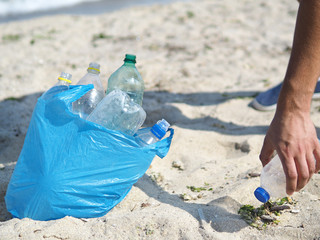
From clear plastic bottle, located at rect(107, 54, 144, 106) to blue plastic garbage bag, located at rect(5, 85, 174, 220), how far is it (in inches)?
12.1

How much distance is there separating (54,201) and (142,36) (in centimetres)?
354

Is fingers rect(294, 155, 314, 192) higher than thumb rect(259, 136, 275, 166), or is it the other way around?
fingers rect(294, 155, 314, 192)

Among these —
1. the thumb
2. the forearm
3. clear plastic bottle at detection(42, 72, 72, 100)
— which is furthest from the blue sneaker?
clear plastic bottle at detection(42, 72, 72, 100)

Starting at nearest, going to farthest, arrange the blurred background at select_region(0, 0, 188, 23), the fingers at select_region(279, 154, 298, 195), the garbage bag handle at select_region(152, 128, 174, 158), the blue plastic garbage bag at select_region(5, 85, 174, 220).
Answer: the fingers at select_region(279, 154, 298, 195) < the blue plastic garbage bag at select_region(5, 85, 174, 220) < the garbage bag handle at select_region(152, 128, 174, 158) < the blurred background at select_region(0, 0, 188, 23)

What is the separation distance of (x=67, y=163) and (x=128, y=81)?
23.8 inches

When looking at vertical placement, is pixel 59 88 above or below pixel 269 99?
above

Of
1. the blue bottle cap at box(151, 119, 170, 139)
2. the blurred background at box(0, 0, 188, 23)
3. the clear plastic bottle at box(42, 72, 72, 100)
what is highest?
the clear plastic bottle at box(42, 72, 72, 100)

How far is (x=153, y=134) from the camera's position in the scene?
1.70m

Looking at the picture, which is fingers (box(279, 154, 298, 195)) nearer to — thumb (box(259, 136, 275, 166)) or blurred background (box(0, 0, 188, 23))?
thumb (box(259, 136, 275, 166))

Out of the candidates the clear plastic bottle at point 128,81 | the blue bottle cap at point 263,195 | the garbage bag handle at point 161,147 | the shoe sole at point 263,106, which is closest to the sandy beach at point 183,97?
the shoe sole at point 263,106

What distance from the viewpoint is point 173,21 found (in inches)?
208

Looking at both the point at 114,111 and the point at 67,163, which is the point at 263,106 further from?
the point at 67,163

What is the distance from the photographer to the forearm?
1293 mm

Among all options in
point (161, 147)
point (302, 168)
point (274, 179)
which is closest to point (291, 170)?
point (302, 168)
